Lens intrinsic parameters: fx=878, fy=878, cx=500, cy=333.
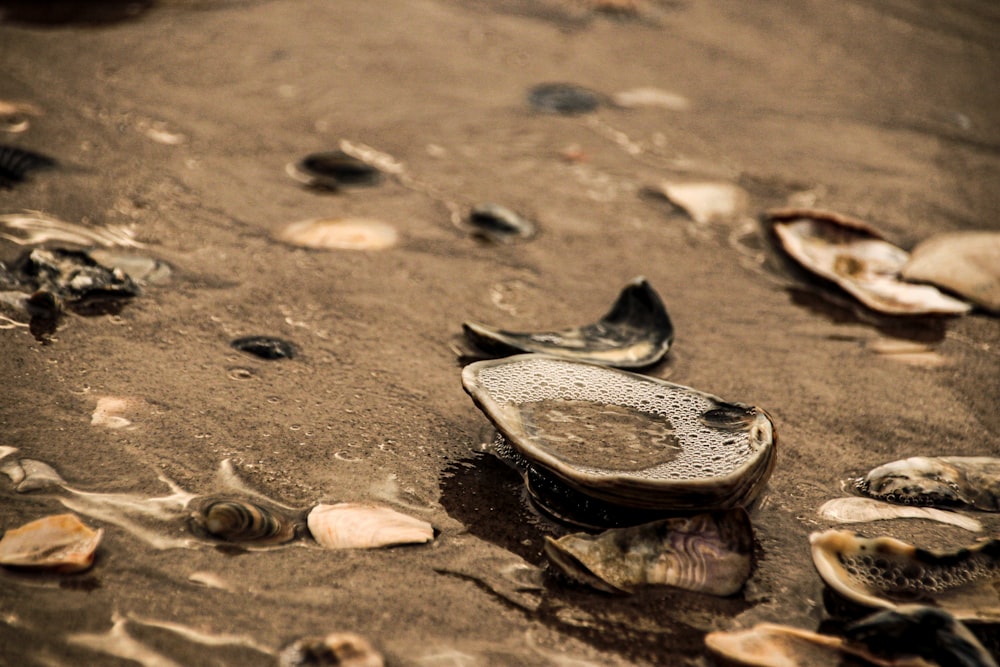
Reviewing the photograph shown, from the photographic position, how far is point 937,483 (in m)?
2.13

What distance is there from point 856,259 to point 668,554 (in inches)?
75.2

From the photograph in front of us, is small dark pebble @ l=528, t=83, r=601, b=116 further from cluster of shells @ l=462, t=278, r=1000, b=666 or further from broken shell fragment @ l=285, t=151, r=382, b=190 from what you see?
cluster of shells @ l=462, t=278, r=1000, b=666

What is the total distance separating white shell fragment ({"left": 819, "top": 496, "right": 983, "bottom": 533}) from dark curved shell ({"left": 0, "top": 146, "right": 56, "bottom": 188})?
2769 millimetres

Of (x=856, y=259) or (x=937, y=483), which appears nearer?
(x=937, y=483)

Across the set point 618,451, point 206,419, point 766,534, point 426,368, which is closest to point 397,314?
point 426,368

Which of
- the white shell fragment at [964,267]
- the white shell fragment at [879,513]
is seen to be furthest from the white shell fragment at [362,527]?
the white shell fragment at [964,267]

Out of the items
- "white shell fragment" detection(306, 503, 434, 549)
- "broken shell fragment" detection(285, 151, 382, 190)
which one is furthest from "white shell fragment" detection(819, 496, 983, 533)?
"broken shell fragment" detection(285, 151, 382, 190)

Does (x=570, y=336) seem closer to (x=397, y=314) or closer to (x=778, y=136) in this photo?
(x=397, y=314)

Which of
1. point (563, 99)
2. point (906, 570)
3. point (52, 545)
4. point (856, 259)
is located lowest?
point (52, 545)

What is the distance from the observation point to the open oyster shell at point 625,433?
175cm

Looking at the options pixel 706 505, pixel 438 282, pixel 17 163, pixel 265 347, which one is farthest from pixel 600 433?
pixel 17 163

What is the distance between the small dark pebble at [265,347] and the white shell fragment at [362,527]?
64 centimetres

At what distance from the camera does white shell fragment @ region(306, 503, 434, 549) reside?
71.1 inches

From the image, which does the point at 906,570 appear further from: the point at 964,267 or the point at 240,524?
the point at 964,267
